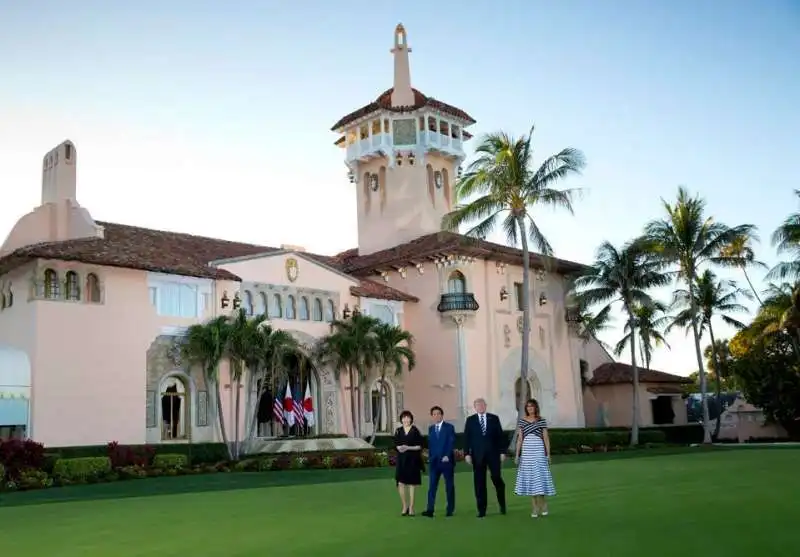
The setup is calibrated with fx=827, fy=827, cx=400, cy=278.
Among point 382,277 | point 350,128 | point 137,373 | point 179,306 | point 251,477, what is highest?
point 350,128

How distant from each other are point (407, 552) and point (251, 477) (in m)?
16.1

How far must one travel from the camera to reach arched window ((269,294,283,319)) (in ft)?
109

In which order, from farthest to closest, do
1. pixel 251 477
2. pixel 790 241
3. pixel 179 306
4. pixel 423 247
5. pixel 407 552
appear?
1. pixel 423 247
2. pixel 790 241
3. pixel 179 306
4. pixel 251 477
5. pixel 407 552

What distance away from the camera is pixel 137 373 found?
28656 mm

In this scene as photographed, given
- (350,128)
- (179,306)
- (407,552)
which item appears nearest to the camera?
(407,552)

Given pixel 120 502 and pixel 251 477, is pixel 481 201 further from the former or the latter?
pixel 120 502

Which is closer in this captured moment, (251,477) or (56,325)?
(251,477)

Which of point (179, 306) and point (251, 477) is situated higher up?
point (179, 306)

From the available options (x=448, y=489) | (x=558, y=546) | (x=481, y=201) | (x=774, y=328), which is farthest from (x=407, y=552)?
(x=774, y=328)

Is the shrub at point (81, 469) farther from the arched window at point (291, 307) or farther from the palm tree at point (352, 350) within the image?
the palm tree at point (352, 350)

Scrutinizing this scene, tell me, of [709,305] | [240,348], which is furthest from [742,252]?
[240,348]

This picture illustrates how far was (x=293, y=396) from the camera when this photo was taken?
34875mm

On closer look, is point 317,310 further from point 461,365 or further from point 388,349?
point 461,365

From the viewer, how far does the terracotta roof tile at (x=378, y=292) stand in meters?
36.5
